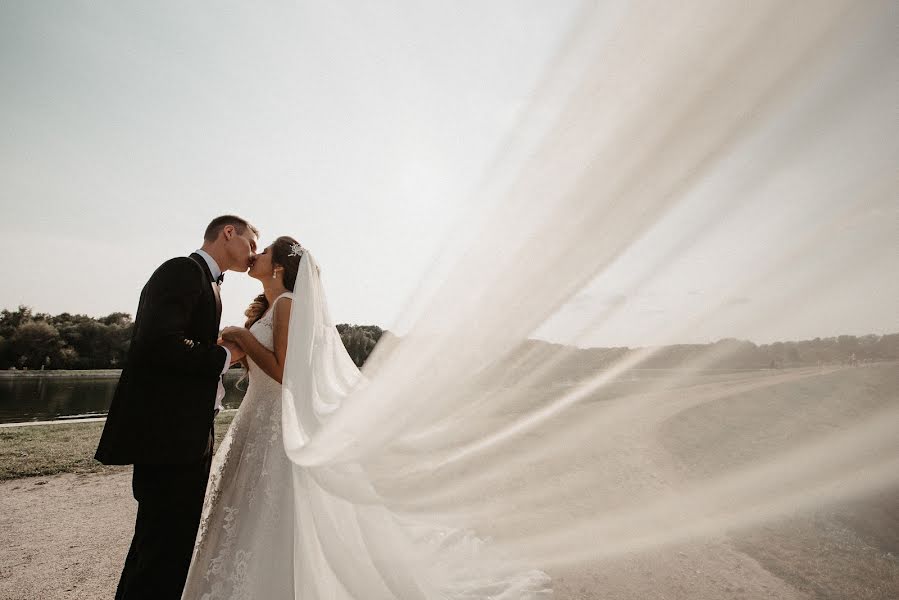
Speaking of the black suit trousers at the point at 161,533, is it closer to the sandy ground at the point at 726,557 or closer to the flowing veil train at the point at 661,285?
the flowing veil train at the point at 661,285

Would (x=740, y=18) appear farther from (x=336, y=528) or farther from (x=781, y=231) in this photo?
(x=336, y=528)

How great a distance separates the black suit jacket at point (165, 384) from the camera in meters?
2.53

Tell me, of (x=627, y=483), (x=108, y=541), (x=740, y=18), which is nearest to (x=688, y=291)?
(x=740, y=18)

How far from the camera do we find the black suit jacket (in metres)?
2.53

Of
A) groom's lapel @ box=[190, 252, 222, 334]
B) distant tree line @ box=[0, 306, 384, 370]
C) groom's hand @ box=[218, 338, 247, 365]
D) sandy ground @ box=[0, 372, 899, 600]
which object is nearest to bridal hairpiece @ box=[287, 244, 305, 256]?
groom's lapel @ box=[190, 252, 222, 334]

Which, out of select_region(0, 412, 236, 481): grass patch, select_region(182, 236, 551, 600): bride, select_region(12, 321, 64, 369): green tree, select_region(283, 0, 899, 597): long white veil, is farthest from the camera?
select_region(12, 321, 64, 369): green tree

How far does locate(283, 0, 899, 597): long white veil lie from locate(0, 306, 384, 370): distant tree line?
67312mm

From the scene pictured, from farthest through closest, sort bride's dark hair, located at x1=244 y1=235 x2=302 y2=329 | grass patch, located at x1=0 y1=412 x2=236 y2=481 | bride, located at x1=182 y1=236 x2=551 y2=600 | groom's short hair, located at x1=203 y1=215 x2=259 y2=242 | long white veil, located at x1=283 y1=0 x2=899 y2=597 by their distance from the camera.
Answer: grass patch, located at x1=0 y1=412 x2=236 y2=481 < bride's dark hair, located at x1=244 y1=235 x2=302 y2=329 < groom's short hair, located at x1=203 y1=215 x2=259 y2=242 < bride, located at x1=182 y1=236 x2=551 y2=600 < long white veil, located at x1=283 y1=0 x2=899 y2=597

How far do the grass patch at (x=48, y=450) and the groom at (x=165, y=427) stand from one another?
18.7ft

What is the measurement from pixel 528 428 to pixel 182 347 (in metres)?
2.12

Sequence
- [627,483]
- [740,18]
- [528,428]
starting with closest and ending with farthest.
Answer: [740,18] → [627,483] → [528,428]

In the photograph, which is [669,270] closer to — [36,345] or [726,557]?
[726,557]

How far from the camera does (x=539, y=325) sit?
67.1 inches

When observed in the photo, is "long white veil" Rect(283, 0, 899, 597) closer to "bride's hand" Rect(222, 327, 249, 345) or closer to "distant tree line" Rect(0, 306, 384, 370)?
"bride's hand" Rect(222, 327, 249, 345)
